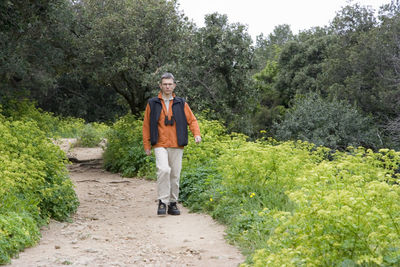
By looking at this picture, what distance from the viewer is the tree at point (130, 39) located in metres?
12.8

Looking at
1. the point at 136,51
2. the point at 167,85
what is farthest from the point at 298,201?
the point at 136,51

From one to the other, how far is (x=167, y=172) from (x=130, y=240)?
1367mm

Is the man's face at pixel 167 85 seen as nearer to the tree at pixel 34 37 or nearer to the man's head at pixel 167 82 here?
the man's head at pixel 167 82

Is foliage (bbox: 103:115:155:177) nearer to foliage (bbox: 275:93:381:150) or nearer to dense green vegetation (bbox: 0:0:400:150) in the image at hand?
dense green vegetation (bbox: 0:0:400:150)

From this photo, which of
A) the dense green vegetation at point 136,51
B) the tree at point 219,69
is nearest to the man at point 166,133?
the dense green vegetation at point 136,51

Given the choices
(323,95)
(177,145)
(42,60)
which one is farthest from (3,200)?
(323,95)

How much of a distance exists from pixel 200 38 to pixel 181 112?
7.64 metres

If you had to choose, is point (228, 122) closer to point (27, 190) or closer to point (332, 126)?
point (332, 126)

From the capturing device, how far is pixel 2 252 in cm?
411

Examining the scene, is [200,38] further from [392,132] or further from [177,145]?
[392,132]

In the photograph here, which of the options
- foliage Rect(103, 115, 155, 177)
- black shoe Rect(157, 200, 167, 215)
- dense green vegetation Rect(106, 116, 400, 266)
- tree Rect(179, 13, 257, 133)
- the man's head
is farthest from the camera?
tree Rect(179, 13, 257, 133)

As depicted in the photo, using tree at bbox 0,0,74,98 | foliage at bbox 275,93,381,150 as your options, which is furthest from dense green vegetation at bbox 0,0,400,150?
foliage at bbox 275,93,381,150

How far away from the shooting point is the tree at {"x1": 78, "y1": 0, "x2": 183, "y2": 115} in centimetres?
1284

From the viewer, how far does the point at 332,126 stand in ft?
64.0
